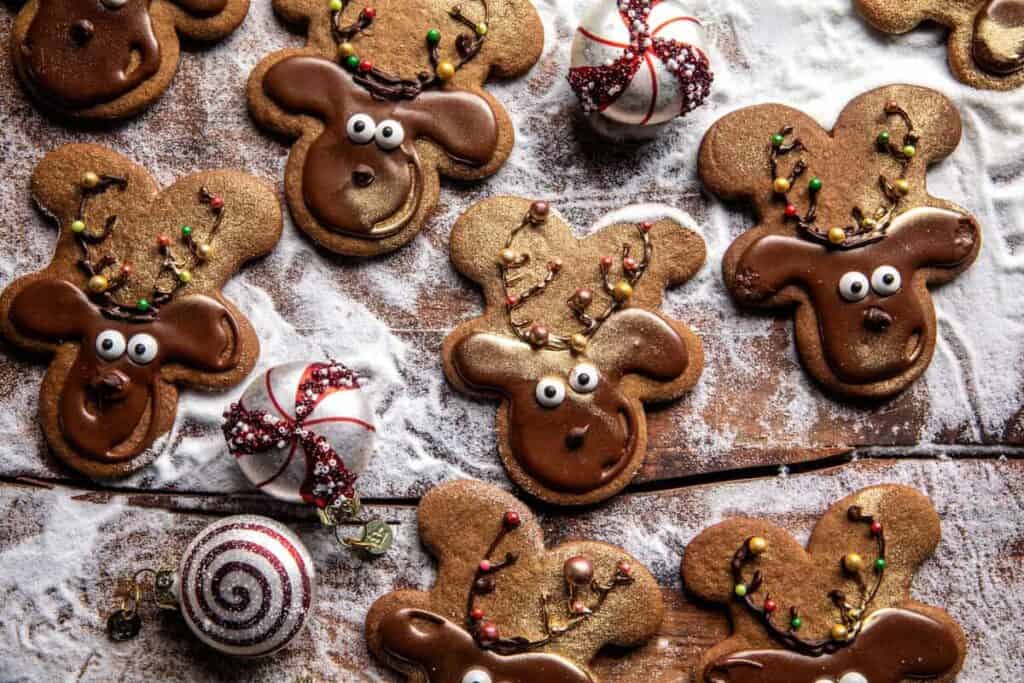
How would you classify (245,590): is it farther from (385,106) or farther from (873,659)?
(873,659)

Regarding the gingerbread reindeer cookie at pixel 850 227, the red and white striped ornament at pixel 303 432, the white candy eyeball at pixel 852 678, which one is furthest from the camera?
the gingerbread reindeer cookie at pixel 850 227

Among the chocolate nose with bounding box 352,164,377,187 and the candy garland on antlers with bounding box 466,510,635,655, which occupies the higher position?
the chocolate nose with bounding box 352,164,377,187

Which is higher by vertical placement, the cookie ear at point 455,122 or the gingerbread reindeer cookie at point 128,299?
the cookie ear at point 455,122

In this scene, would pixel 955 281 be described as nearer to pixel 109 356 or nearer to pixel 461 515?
pixel 461 515

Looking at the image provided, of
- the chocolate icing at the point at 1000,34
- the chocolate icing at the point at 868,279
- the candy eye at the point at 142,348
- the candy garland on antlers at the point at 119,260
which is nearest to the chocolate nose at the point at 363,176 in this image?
the candy garland on antlers at the point at 119,260

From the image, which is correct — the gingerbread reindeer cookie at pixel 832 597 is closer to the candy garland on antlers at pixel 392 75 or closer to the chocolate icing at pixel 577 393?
the chocolate icing at pixel 577 393

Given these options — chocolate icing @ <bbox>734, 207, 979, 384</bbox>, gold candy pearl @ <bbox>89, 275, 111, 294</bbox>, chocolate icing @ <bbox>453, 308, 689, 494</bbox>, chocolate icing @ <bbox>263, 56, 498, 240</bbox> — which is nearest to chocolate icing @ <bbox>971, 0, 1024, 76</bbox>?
chocolate icing @ <bbox>734, 207, 979, 384</bbox>

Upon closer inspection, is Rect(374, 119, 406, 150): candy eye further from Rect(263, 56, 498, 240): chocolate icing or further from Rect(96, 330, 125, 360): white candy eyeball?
Rect(96, 330, 125, 360): white candy eyeball
